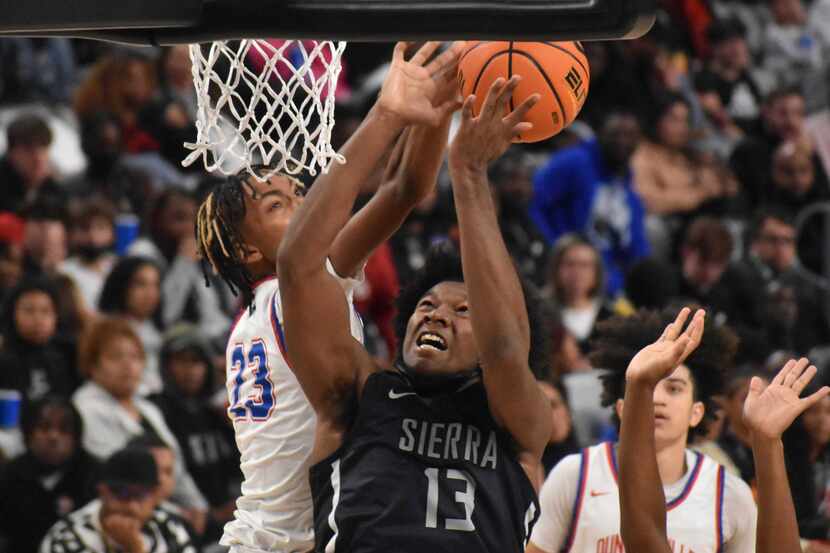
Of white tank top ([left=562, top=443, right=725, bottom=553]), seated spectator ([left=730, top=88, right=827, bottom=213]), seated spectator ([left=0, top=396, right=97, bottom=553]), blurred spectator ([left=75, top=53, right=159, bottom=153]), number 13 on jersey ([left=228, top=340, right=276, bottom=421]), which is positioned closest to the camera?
number 13 on jersey ([left=228, top=340, right=276, bottom=421])

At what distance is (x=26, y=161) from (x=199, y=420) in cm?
217

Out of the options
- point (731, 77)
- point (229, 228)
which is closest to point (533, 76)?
point (229, 228)

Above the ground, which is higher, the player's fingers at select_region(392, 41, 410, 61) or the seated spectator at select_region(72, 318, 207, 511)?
the player's fingers at select_region(392, 41, 410, 61)

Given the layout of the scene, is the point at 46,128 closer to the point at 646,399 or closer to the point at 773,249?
the point at 773,249

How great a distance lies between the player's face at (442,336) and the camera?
4.19 metres

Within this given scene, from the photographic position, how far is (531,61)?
4.18m

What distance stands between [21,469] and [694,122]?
6774mm

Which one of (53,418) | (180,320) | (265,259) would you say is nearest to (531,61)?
(265,259)

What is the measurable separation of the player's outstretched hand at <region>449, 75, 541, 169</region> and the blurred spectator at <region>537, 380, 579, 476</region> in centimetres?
264

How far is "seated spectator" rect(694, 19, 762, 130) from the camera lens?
12.5 m

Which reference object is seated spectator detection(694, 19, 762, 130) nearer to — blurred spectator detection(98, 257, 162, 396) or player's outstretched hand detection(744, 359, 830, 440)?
blurred spectator detection(98, 257, 162, 396)

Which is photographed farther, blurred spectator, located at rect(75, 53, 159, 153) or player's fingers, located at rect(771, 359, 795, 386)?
blurred spectator, located at rect(75, 53, 159, 153)

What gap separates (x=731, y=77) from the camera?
1266cm

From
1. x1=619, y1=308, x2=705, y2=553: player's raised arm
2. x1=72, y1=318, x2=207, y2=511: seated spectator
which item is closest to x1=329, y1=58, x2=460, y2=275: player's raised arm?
x1=619, y1=308, x2=705, y2=553: player's raised arm
